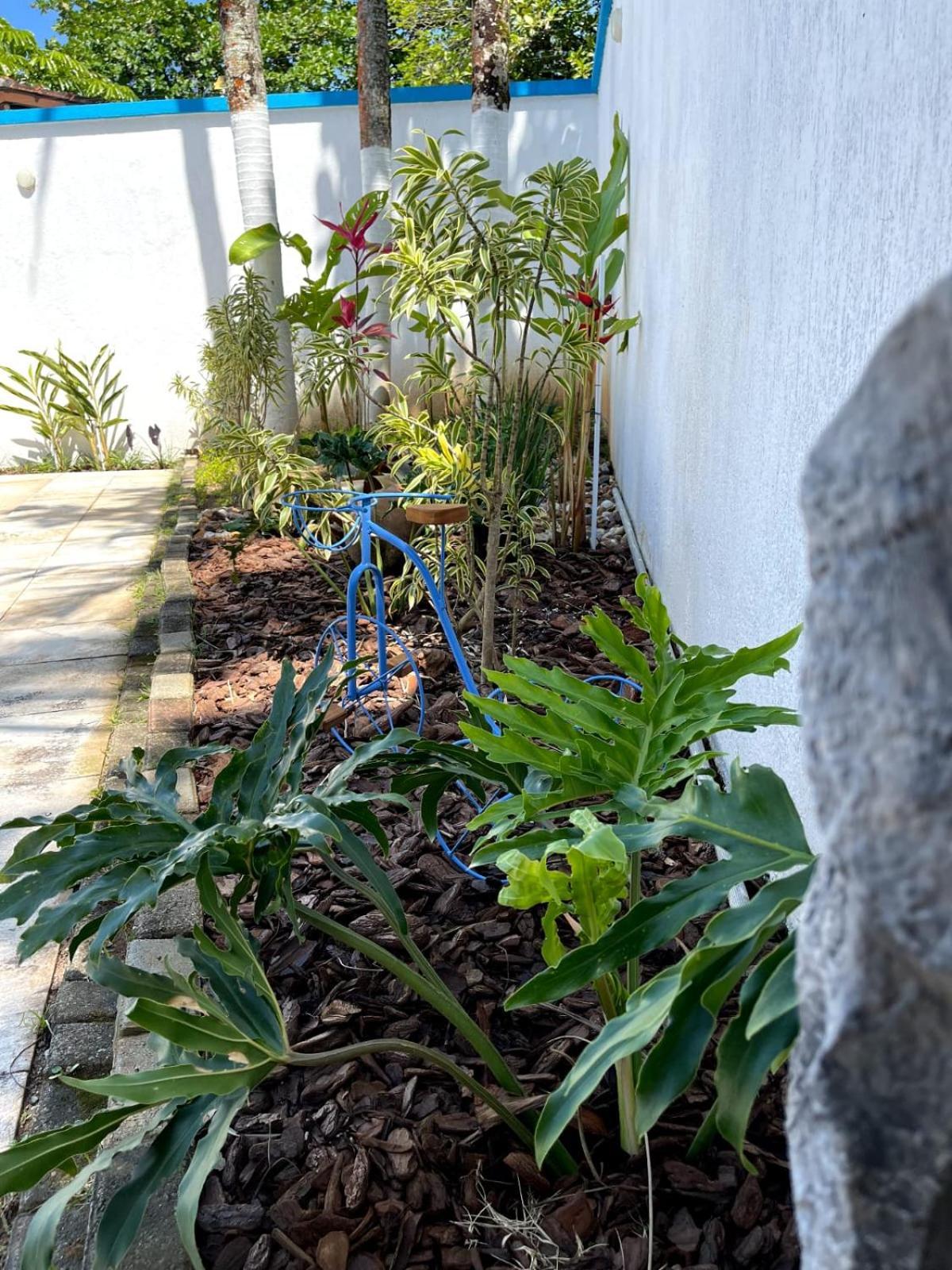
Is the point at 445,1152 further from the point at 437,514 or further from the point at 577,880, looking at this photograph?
the point at 437,514

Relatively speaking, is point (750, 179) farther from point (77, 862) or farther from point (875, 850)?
point (875, 850)

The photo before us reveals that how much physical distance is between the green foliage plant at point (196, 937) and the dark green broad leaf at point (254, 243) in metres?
4.87

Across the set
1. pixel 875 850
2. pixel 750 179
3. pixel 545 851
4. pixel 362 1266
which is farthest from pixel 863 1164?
pixel 750 179

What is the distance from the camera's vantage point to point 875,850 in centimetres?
47

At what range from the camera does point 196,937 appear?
1.28m

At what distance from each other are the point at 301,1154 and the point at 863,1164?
127 cm

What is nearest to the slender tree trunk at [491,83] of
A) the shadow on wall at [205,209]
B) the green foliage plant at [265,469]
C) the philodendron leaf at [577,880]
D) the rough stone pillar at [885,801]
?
the green foliage plant at [265,469]

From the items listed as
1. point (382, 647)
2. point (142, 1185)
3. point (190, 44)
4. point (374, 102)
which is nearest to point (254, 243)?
point (374, 102)

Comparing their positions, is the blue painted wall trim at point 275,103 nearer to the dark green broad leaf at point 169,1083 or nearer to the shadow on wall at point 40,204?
the shadow on wall at point 40,204

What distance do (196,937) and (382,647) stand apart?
1529 millimetres

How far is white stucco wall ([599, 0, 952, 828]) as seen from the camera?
4.31 ft

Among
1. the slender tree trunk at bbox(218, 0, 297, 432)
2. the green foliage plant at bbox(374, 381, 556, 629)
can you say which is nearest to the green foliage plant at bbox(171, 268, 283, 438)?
the slender tree trunk at bbox(218, 0, 297, 432)

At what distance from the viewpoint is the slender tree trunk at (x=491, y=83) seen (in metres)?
5.43

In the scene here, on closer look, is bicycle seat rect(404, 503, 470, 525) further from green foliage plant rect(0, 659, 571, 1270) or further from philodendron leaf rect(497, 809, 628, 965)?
philodendron leaf rect(497, 809, 628, 965)
